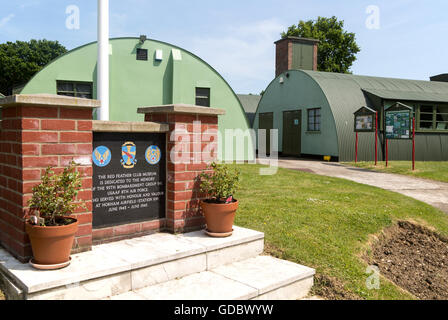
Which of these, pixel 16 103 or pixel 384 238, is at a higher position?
pixel 16 103

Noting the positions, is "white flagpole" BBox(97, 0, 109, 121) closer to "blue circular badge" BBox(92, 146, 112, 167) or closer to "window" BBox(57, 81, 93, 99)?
"blue circular badge" BBox(92, 146, 112, 167)

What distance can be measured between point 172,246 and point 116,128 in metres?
1.51

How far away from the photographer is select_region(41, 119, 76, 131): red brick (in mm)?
3861

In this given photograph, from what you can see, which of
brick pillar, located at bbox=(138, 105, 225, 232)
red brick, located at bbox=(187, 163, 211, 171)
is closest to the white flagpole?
brick pillar, located at bbox=(138, 105, 225, 232)

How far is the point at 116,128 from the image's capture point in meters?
4.54

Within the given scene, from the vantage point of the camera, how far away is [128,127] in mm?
4629

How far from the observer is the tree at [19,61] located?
53.8 metres

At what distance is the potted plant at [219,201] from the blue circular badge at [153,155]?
2.05 ft

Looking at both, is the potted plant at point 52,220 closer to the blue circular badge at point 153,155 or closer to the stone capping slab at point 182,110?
the blue circular badge at point 153,155

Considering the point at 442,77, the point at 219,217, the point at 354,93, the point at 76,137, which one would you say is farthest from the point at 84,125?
the point at 442,77

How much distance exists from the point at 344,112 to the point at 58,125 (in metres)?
16.8
